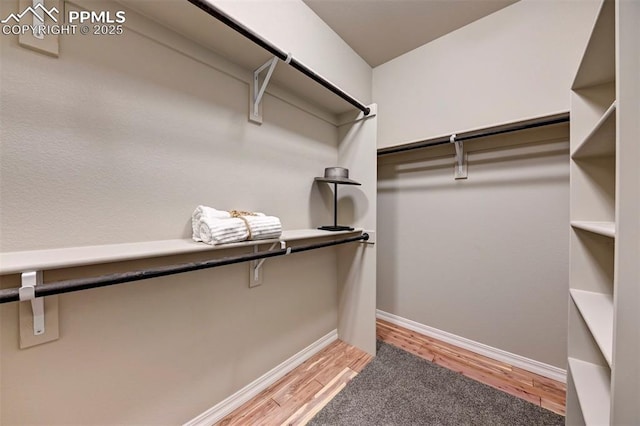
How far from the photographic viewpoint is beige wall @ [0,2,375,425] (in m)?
0.79

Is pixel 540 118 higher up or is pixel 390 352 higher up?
pixel 540 118

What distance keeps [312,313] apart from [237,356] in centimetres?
65

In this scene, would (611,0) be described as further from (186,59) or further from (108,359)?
(108,359)

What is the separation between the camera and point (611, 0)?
70 centimetres

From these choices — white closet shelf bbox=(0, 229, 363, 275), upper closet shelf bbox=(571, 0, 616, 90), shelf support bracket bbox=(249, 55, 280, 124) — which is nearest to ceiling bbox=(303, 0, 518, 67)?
shelf support bracket bbox=(249, 55, 280, 124)

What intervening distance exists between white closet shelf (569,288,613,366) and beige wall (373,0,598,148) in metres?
1.12

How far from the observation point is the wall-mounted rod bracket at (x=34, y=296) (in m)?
0.64

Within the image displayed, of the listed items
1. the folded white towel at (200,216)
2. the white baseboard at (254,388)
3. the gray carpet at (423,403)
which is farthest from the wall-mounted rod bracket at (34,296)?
the gray carpet at (423,403)

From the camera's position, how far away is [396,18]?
171 cm

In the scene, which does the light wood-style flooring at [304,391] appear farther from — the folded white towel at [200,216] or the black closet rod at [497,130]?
the black closet rod at [497,130]

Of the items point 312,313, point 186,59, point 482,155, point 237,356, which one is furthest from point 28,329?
point 482,155

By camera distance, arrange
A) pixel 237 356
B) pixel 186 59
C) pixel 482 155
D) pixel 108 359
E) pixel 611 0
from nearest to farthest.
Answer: pixel 611 0
pixel 108 359
pixel 186 59
pixel 237 356
pixel 482 155

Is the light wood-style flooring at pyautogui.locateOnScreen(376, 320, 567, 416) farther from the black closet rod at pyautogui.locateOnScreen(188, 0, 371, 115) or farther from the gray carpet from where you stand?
the black closet rod at pyautogui.locateOnScreen(188, 0, 371, 115)

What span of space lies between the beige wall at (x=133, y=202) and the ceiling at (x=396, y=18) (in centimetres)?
85
